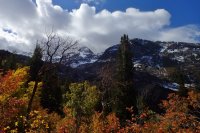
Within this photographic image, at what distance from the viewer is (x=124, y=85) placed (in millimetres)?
61906

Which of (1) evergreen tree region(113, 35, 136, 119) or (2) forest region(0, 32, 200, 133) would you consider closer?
(2) forest region(0, 32, 200, 133)

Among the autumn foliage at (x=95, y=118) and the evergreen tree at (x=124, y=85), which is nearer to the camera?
the autumn foliage at (x=95, y=118)

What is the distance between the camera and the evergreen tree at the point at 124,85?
60400 millimetres

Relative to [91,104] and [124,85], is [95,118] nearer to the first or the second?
[124,85]

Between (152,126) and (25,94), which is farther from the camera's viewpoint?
(25,94)

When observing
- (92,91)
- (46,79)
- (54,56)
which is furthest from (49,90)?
(54,56)

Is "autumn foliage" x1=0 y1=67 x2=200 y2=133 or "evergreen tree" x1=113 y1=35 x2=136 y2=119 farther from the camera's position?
"evergreen tree" x1=113 y1=35 x2=136 y2=119

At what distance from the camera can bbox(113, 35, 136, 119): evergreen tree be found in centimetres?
6040

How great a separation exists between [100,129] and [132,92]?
15.9m

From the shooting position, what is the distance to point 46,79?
81.4 meters

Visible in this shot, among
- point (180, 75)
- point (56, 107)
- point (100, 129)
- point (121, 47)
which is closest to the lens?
point (100, 129)

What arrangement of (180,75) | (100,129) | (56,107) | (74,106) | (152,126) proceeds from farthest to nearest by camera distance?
(180,75)
(56,107)
(74,106)
(100,129)
(152,126)

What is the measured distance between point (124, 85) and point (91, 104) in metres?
12.8

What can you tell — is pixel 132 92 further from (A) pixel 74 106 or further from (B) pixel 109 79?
(A) pixel 74 106
